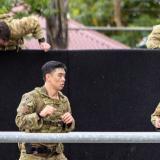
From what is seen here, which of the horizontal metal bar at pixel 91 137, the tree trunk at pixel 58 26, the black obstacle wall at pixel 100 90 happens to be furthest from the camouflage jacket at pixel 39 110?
the tree trunk at pixel 58 26

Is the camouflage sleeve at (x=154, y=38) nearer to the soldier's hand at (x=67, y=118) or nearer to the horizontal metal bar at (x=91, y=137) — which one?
the soldier's hand at (x=67, y=118)

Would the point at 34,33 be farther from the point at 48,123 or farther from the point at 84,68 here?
the point at 48,123

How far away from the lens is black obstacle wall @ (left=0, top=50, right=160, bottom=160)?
8.26 m

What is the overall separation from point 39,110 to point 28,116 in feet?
Answer: 0.62

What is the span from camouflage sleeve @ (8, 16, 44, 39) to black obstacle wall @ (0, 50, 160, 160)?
212 millimetres

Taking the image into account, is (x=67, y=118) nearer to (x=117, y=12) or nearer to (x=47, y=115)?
(x=47, y=115)

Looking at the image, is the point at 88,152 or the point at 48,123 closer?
the point at 48,123

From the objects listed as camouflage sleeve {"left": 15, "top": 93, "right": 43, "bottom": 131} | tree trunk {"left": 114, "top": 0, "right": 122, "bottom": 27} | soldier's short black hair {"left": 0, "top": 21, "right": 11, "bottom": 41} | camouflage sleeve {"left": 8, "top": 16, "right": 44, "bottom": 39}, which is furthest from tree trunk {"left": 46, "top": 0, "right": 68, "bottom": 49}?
tree trunk {"left": 114, "top": 0, "right": 122, "bottom": 27}

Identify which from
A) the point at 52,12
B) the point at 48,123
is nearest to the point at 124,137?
the point at 48,123

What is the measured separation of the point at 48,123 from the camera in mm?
7238

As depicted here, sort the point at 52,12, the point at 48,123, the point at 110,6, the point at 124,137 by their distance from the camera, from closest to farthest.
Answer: the point at 124,137 → the point at 48,123 → the point at 52,12 → the point at 110,6

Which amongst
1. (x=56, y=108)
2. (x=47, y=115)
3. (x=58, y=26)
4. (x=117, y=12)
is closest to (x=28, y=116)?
(x=47, y=115)

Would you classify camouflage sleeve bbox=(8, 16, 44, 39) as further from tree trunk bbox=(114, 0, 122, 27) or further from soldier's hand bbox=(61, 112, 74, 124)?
tree trunk bbox=(114, 0, 122, 27)

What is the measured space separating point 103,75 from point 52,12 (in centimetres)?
318
